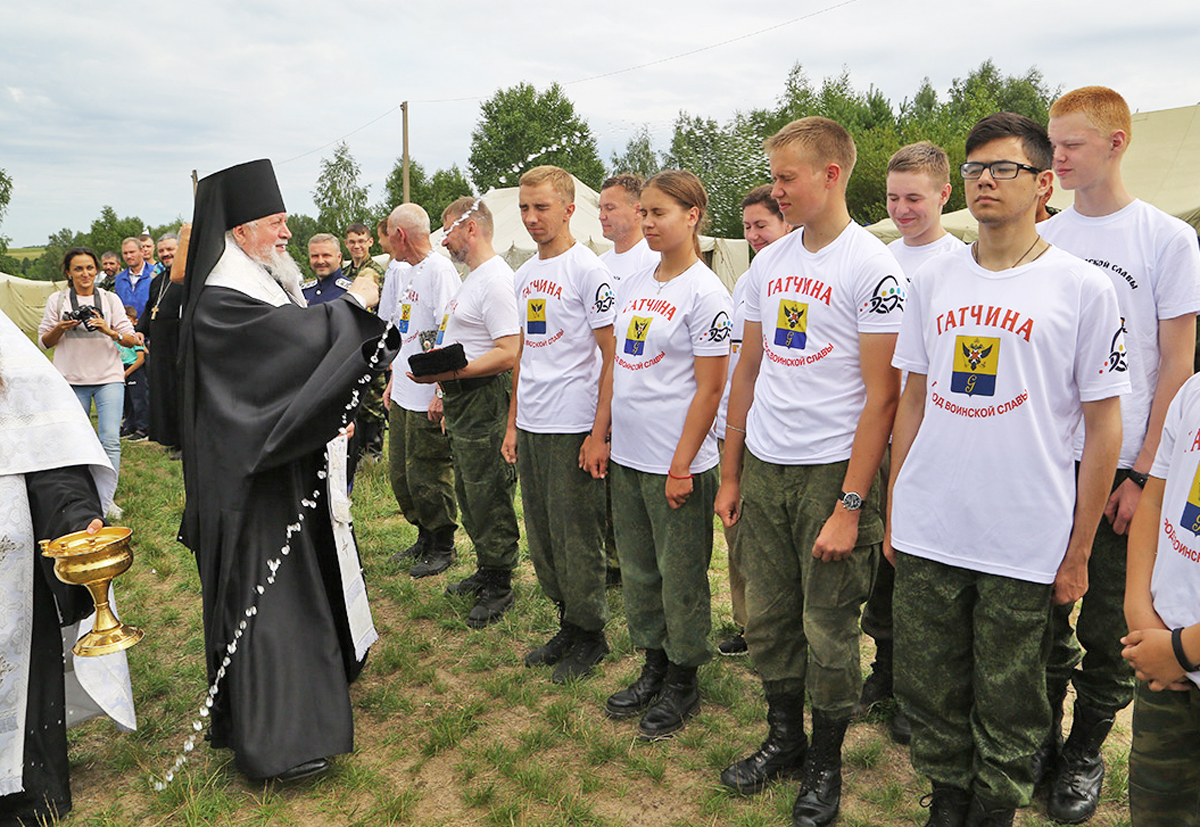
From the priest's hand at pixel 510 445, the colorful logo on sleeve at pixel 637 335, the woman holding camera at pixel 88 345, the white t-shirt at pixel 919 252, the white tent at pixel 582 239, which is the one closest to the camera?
the colorful logo on sleeve at pixel 637 335

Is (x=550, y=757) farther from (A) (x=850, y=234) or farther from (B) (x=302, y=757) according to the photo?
(A) (x=850, y=234)

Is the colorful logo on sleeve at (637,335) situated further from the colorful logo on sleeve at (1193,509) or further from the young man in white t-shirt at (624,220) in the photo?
the colorful logo on sleeve at (1193,509)

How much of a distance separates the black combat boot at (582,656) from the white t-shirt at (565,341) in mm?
1090

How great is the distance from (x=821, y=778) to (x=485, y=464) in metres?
2.56

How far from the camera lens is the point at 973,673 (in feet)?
8.44

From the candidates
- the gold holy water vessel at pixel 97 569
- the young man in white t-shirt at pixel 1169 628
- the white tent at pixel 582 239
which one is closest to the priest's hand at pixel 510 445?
the gold holy water vessel at pixel 97 569

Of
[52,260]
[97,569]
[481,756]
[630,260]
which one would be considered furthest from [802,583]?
[52,260]

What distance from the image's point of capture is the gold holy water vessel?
8.96 feet

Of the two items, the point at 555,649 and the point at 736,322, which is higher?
the point at 736,322

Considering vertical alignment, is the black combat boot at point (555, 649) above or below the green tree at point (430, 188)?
below

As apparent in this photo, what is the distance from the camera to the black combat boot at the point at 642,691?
12.2 ft

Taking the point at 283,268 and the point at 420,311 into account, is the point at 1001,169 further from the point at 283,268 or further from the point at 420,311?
the point at 420,311

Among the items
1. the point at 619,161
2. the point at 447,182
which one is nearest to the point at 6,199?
the point at 447,182

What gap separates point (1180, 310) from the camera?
269 cm
